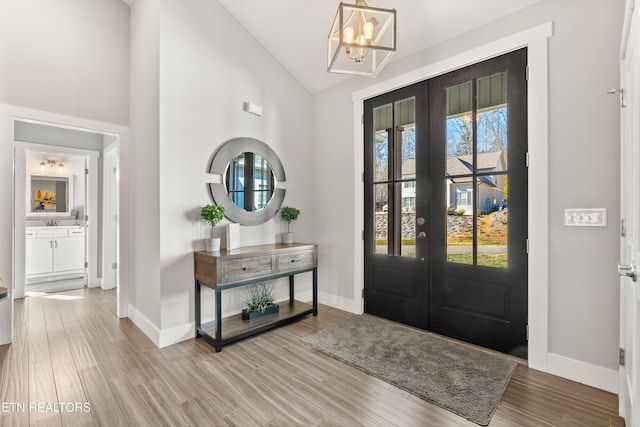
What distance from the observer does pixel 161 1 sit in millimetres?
2703

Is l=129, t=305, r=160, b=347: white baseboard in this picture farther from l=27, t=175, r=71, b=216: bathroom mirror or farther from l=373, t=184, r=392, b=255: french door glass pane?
l=27, t=175, r=71, b=216: bathroom mirror

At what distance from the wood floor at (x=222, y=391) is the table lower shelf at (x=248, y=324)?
0.09m

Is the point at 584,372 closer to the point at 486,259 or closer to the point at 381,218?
the point at 486,259

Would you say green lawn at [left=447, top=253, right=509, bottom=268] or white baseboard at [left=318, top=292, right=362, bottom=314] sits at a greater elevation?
green lawn at [left=447, top=253, right=509, bottom=268]

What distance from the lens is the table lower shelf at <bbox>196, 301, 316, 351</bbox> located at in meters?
2.74

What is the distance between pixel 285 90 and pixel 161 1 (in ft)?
5.04

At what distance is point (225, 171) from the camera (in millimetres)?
3148

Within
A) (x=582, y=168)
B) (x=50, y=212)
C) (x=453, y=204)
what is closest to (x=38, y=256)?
Result: (x=50, y=212)

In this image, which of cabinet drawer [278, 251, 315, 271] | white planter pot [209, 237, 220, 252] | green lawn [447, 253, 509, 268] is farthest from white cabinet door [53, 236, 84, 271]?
green lawn [447, 253, 509, 268]

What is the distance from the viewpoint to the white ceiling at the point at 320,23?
254 centimetres

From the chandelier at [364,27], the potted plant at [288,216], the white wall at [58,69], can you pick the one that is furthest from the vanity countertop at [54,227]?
the chandelier at [364,27]

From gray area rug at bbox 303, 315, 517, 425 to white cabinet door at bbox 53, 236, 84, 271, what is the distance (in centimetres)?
489

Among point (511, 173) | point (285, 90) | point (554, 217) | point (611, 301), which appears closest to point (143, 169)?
point (285, 90)

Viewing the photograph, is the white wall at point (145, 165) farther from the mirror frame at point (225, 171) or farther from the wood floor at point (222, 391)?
the mirror frame at point (225, 171)
